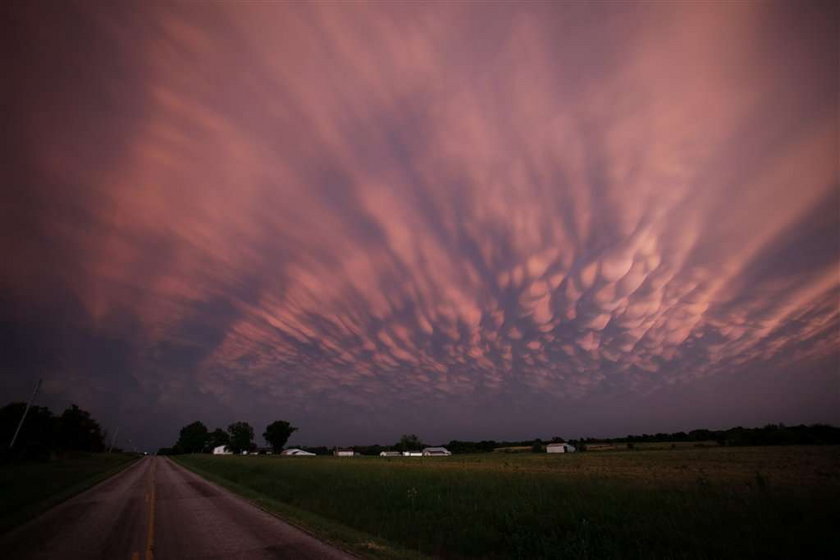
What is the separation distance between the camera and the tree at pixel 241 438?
568 feet

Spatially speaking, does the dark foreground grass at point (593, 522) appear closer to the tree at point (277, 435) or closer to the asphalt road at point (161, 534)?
the asphalt road at point (161, 534)

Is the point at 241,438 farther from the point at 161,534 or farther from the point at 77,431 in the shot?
the point at 161,534

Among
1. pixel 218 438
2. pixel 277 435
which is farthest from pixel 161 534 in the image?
pixel 218 438

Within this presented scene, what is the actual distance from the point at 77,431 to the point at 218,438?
9293cm

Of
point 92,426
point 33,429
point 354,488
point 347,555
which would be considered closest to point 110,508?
point 354,488

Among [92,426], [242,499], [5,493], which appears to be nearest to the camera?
[242,499]

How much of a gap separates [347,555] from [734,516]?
463 inches

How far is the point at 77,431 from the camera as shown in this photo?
109 m

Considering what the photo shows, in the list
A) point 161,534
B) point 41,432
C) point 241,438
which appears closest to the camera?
point 161,534

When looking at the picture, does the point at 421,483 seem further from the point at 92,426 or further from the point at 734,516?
the point at 92,426

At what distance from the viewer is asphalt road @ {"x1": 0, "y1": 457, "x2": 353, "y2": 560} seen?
33.8 ft

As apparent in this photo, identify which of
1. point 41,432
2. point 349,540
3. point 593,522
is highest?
point 41,432

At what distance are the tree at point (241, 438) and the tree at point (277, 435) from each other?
22.1 feet

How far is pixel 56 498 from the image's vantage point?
21938 mm
